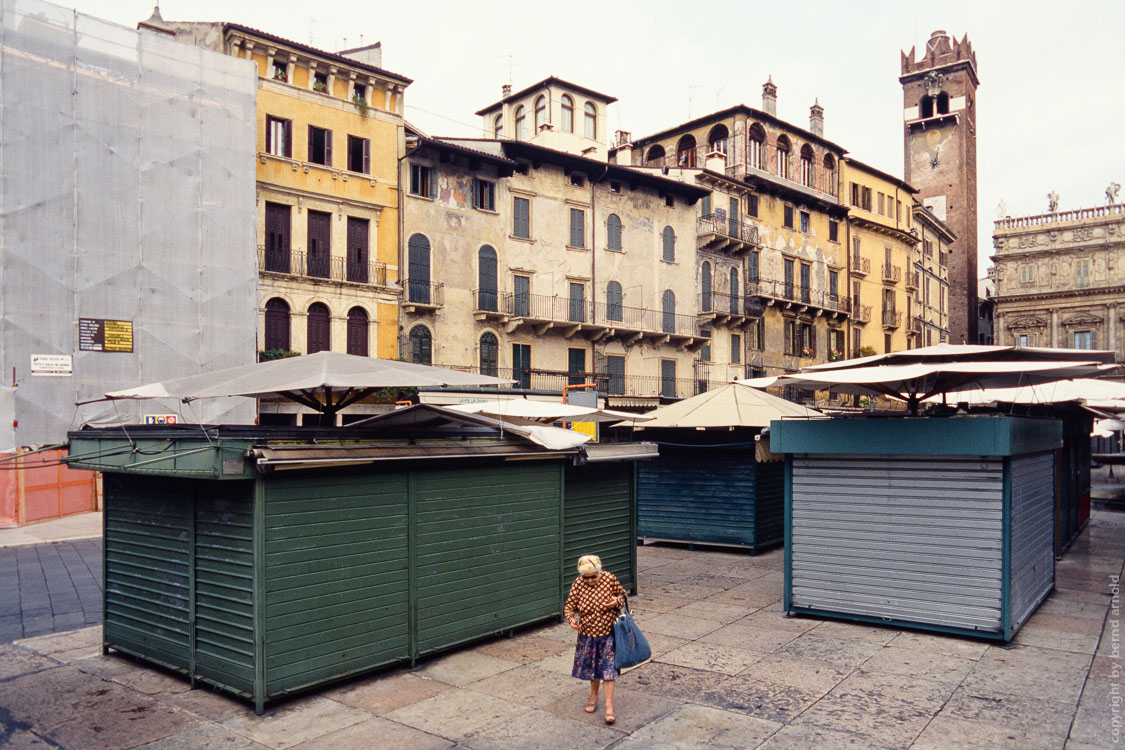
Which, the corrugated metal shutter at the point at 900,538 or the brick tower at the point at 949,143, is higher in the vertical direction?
the brick tower at the point at 949,143

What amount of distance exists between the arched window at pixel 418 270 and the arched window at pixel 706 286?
51.7 ft

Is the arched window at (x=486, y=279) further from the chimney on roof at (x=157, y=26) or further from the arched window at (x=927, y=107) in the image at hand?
the arched window at (x=927, y=107)

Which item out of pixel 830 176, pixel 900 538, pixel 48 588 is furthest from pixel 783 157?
pixel 48 588

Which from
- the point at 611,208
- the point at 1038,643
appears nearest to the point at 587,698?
the point at 1038,643

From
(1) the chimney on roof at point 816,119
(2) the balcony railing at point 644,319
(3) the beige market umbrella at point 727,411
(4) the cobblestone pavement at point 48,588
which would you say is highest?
(1) the chimney on roof at point 816,119

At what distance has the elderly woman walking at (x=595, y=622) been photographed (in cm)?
712

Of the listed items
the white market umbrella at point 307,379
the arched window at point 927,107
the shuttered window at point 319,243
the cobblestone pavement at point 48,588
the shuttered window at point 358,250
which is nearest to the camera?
the white market umbrella at point 307,379

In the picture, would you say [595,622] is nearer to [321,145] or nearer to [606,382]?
[321,145]

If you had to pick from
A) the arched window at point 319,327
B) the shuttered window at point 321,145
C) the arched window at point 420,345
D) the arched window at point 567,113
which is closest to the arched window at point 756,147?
the arched window at point 567,113

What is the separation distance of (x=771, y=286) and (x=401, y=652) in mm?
38798

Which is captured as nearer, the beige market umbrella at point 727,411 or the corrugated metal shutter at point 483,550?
the corrugated metal shutter at point 483,550

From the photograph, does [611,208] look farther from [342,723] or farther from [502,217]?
[342,723]

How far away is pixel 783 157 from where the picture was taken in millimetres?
45844

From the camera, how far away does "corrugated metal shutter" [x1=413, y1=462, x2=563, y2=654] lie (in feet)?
28.6
